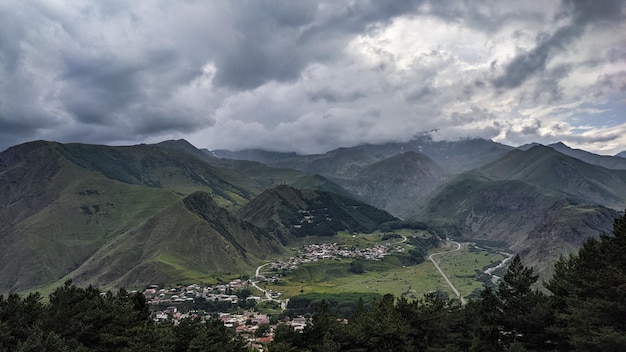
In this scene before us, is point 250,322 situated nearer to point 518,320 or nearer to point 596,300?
point 518,320

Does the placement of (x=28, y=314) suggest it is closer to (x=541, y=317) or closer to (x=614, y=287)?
(x=541, y=317)

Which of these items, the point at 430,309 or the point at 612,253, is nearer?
the point at 612,253

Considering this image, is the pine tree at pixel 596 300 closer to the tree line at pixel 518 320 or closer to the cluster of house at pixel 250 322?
the tree line at pixel 518 320

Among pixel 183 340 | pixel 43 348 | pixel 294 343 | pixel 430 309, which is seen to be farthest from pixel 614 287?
pixel 43 348

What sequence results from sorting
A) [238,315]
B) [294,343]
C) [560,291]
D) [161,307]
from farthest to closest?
[161,307], [238,315], [294,343], [560,291]

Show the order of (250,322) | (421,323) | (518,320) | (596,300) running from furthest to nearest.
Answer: (250,322), (421,323), (518,320), (596,300)

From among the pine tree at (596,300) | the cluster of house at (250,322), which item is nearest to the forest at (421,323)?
the pine tree at (596,300)

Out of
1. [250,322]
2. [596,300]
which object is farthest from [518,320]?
[250,322]

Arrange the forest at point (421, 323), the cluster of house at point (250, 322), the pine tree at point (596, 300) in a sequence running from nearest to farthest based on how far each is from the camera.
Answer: the pine tree at point (596, 300)
the forest at point (421, 323)
the cluster of house at point (250, 322)

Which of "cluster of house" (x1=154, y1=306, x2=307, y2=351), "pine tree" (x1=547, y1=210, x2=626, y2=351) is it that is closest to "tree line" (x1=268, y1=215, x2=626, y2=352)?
"pine tree" (x1=547, y1=210, x2=626, y2=351)
